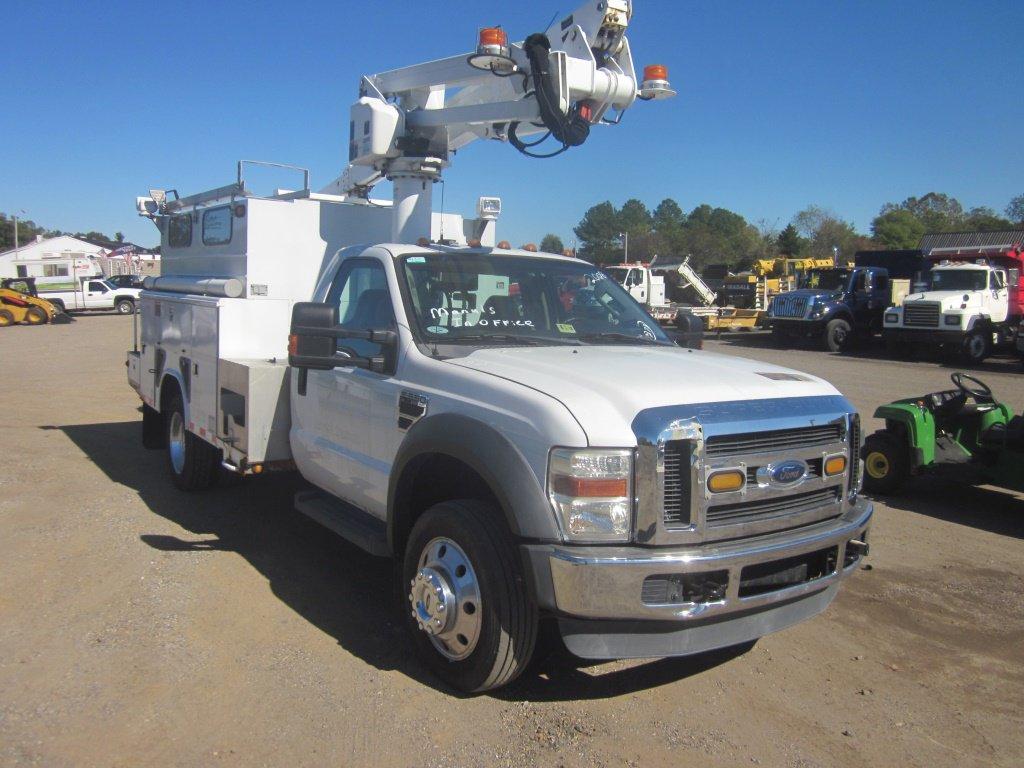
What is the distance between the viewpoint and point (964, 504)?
25.7 feet

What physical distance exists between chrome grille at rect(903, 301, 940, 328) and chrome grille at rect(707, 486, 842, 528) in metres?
20.6

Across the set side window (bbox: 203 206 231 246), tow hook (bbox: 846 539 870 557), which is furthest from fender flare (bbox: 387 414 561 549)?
side window (bbox: 203 206 231 246)

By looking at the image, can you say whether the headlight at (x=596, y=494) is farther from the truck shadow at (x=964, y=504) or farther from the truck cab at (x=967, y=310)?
the truck cab at (x=967, y=310)

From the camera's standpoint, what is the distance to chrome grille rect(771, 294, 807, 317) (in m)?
25.5

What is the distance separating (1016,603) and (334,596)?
4.17 m

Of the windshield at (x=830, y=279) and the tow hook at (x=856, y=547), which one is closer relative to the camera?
the tow hook at (x=856, y=547)

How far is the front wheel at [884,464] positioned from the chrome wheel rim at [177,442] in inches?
240

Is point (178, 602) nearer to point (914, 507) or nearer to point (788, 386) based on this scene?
point (788, 386)

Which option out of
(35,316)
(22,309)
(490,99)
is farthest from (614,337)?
(35,316)

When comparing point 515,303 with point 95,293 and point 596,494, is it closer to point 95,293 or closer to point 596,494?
point 596,494

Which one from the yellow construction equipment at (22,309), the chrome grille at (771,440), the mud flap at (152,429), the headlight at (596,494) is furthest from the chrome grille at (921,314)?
the yellow construction equipment at (22,309)

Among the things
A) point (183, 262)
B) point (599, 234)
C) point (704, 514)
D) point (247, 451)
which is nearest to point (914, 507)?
point (704, 514)

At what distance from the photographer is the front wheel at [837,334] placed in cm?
2506

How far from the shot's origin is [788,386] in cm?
388
